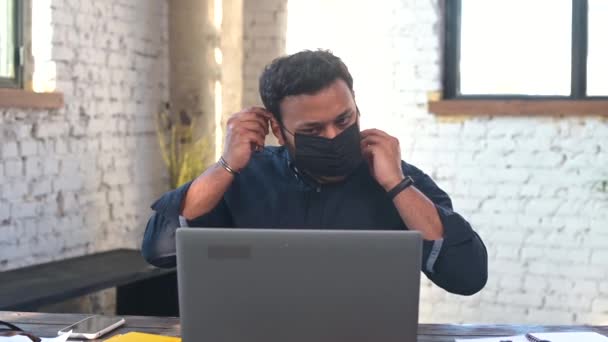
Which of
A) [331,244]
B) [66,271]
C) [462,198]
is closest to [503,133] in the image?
[462,198]

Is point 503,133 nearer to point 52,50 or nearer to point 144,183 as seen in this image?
point 144,183

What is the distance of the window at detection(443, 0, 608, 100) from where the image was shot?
3.88 m

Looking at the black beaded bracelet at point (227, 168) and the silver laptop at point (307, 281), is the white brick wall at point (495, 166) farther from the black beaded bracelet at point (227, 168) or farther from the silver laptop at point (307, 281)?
the silver laptop at point (307, 281)

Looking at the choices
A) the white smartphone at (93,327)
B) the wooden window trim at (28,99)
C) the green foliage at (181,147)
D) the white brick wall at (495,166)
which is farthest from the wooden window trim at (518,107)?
the white smartphone at (93,327)

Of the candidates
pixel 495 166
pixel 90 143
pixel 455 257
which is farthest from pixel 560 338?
pixel 90 143

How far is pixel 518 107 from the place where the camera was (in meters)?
3.92

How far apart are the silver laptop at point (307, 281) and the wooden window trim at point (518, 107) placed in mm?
2746

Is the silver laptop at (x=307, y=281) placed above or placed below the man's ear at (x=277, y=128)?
below

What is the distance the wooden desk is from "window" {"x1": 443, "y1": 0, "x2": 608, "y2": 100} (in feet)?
7.39

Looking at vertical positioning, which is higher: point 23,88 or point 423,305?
point 23,88

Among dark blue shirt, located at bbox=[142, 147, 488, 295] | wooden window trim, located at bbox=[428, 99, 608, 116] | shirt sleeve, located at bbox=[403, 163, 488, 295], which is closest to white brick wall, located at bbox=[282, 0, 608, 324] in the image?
wooden window trim, located at bbox=[428, 99, 608, 116]

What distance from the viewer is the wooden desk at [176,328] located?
182cm

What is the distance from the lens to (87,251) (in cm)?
393

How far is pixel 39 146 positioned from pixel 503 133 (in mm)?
2135
